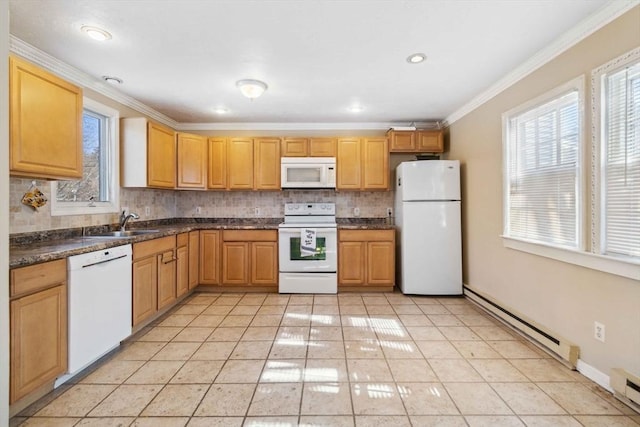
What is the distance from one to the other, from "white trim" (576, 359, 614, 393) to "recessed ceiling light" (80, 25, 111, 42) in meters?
3.99

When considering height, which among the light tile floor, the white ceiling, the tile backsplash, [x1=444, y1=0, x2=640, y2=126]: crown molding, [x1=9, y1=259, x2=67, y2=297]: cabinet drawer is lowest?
the light tile floor

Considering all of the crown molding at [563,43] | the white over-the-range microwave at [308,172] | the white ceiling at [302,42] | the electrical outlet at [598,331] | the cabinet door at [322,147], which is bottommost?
the electrical outlet at [598,331]

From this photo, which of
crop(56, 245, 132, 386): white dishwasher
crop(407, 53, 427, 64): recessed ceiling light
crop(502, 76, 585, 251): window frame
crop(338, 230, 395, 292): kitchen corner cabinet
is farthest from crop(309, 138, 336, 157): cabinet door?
crop(56, 245, 132, 386): white dishwasher

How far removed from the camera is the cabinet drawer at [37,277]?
1.56 meters

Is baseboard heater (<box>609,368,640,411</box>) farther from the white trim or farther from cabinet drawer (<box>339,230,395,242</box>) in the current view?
cabinet drawer (<box>339,230,395,242</box>)

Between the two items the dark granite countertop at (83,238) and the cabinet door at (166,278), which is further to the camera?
the cabinet door at (166,278)

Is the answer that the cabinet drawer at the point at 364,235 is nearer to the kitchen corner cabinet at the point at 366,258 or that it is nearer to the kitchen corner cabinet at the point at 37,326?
the kitchen corner cabinet at the point at 366,258

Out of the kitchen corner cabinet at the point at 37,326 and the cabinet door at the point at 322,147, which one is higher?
the cabinet door at the point at 322,147

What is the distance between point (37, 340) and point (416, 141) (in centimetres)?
419

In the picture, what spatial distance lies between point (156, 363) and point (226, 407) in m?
0.83

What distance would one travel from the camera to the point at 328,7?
5.92 feet

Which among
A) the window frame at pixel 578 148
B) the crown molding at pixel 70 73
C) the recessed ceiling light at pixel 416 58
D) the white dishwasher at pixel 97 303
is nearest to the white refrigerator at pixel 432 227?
the window frame at pixel 578 148

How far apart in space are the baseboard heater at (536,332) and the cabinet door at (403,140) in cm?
207

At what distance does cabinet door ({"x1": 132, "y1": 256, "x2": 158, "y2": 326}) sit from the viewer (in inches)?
101
